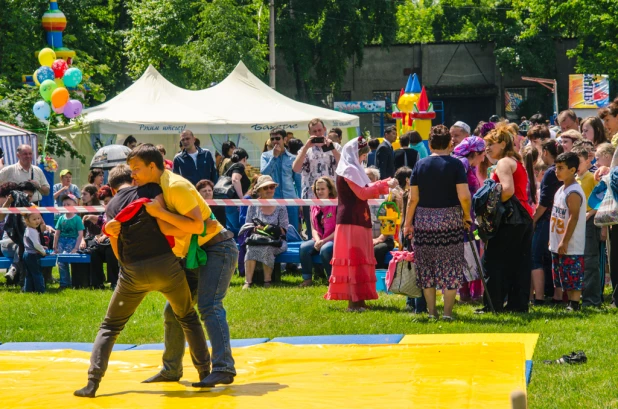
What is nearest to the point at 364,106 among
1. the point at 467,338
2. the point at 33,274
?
the point at 33,274

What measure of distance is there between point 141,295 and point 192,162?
805cm

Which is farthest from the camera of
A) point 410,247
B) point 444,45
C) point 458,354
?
point 444,45

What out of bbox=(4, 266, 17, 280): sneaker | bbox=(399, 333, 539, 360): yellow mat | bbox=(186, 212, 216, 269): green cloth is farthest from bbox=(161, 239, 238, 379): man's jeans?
bbox=(4, 266, 17, 280): sneaker

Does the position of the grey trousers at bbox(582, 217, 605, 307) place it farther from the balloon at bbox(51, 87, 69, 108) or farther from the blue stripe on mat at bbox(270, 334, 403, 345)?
the balloon at bbox(51, 87, 69, 108)

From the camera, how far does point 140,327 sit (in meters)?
9.41

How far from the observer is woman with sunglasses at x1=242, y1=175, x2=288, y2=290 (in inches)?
474

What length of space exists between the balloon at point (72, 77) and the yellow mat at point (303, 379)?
11.1 metres

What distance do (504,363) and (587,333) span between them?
1.77 m

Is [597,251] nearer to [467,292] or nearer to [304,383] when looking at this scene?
[467,292]

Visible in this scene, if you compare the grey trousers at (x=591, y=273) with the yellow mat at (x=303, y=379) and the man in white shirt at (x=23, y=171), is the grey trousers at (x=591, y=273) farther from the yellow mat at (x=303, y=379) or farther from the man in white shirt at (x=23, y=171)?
the man in white shirt at (x=23, y=171)

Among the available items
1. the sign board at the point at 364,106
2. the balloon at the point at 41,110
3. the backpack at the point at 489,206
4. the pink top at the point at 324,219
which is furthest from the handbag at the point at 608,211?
the sign board at the point at 364,106

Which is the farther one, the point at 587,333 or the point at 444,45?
the point at 444,45

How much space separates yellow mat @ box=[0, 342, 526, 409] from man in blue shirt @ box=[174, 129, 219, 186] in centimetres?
643

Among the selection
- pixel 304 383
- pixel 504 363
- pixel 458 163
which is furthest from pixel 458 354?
pixel 458 163
